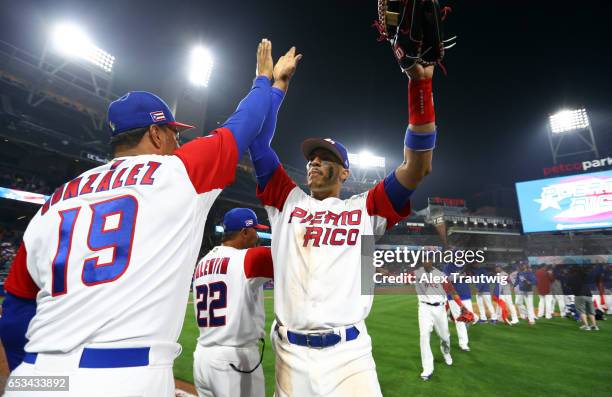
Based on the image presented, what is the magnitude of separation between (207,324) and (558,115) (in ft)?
124

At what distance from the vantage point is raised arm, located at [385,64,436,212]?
1.95 meters

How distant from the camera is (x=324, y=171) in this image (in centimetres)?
247

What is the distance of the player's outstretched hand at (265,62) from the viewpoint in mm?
2199

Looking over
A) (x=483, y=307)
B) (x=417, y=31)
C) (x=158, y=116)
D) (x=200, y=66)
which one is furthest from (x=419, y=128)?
(x=200, y=66)

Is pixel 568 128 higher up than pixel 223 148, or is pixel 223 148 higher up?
pixel 568 128

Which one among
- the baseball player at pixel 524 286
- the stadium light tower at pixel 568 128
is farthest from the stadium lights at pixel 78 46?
the stadium light tower at pixel 568 128

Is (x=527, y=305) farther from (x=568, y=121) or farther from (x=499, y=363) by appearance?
(x=568, y=121)

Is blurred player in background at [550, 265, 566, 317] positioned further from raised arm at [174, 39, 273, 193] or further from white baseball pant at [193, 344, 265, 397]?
raised arm at [174, 39, 273, 193]

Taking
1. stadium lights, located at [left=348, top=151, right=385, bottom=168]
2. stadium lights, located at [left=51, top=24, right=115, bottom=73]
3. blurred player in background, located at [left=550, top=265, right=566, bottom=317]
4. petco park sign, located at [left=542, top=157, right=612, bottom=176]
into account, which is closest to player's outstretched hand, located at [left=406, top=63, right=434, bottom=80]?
blurred player in background, located at [left=550, top=265, right=566, bottom=317]

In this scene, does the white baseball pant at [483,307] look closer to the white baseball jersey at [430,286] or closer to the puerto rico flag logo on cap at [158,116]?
the white baseball jersey at [430,286]

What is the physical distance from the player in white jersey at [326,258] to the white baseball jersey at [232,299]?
71 cm

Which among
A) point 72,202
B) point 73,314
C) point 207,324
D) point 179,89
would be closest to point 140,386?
point 73,314

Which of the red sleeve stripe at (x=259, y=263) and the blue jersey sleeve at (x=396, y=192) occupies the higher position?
the blue jersey sleeve at (x=396, y=192)

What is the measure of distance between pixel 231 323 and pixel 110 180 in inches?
78.2
